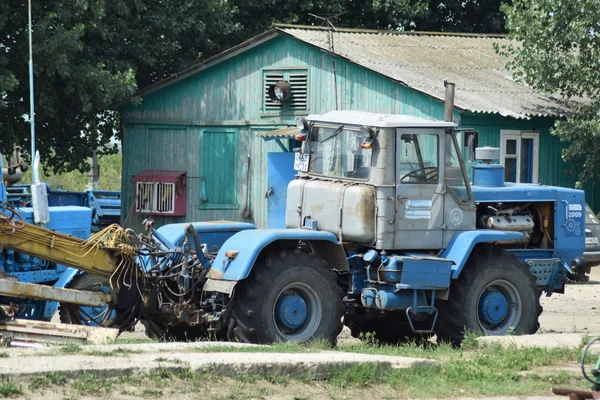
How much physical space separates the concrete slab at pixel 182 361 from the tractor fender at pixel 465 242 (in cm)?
213

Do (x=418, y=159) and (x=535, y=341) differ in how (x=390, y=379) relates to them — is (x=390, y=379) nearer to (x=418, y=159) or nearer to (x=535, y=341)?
(x=535, y=341)

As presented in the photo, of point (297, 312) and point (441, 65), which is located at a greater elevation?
point (441, 65)

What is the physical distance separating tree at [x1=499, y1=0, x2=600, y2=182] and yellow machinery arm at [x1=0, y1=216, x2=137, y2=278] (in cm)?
1256

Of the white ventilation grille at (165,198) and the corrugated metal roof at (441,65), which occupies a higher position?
the corrugated metal roof at (441,65)

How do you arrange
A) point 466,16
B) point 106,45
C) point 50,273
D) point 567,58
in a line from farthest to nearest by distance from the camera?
1. point 466,16
2. point 106,45
3. point 567,58
4. point 50,273

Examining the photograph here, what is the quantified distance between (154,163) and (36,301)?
45.6ft

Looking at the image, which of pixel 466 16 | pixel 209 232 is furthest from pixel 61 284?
pixel 466 16

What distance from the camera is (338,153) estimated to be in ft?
39.4

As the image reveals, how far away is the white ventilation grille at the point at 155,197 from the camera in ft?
82.9

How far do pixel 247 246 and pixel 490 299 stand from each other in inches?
110

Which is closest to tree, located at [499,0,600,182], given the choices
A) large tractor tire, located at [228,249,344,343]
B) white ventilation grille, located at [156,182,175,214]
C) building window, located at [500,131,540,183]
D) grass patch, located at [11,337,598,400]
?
building window, located at [500,131,540,183]

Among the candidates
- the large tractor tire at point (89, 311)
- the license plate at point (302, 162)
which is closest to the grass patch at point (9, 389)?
the large tractor tire at point (89, 311)

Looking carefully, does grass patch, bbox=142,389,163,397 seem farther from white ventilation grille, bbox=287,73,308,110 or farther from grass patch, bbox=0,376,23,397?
white ventilation grille, bbox=287,73,308,110

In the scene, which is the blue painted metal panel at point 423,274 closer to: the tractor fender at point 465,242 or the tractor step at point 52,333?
the tractor fender at point 465,242
